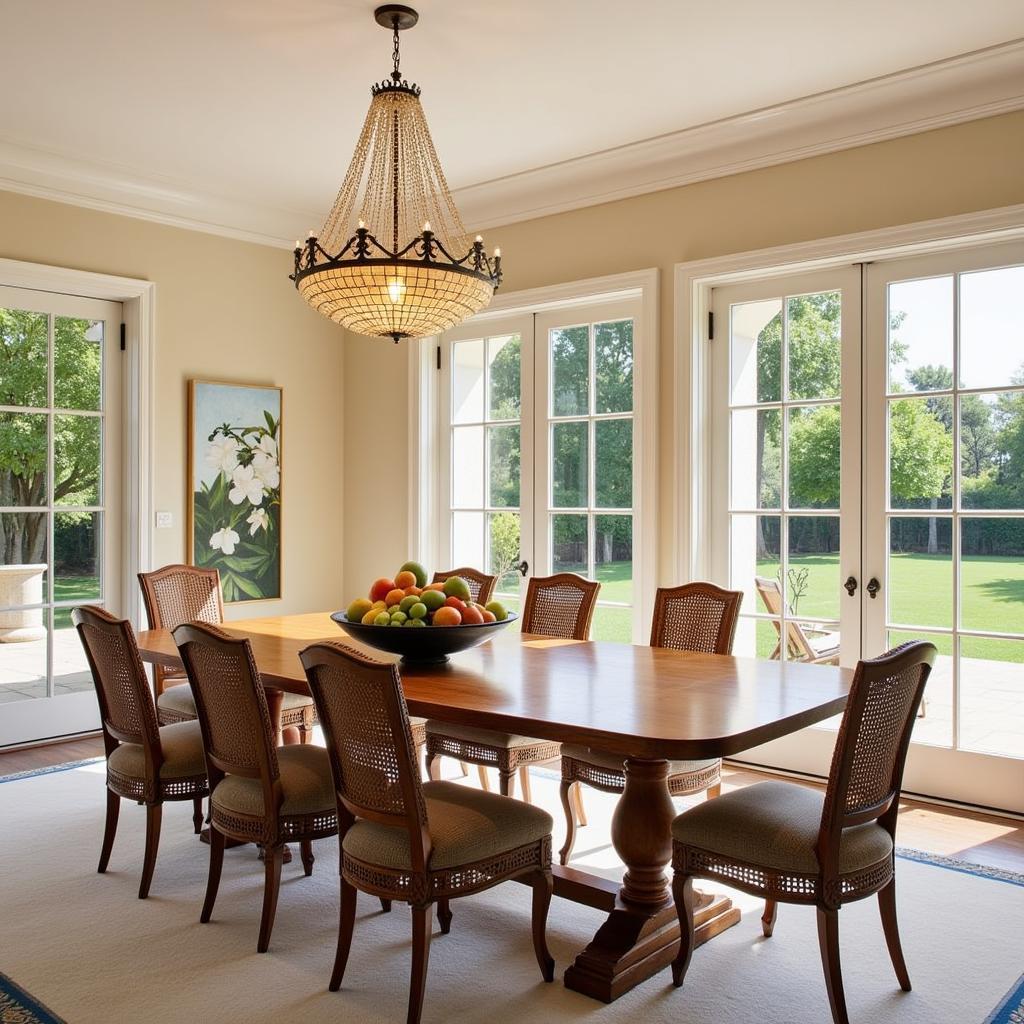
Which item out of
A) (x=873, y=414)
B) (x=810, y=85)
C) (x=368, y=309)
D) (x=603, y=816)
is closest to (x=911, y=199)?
(x=810, y=85)

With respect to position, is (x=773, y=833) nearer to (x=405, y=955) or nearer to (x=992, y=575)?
(x=405, y=955)

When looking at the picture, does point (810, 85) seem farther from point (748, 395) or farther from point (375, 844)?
point (375, 844)

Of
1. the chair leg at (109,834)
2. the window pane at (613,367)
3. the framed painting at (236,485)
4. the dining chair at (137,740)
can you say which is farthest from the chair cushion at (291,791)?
the framed painting at (236,485)

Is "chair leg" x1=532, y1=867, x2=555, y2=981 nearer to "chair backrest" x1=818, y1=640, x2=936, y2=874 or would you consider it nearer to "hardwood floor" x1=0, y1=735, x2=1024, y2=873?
"chair backrest" x1=818, y1=640, x2=936, y2=874

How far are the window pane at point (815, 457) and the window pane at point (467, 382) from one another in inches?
76.3

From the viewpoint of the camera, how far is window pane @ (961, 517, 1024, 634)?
154 inches

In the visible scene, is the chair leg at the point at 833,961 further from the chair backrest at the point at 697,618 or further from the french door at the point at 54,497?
the french door at the point at 54,497

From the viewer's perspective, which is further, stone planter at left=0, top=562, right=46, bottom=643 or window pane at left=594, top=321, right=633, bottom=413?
window pane at left=594, top=321, right=633, bottom=413

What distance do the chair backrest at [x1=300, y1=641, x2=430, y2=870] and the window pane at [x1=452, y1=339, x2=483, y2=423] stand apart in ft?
11.4

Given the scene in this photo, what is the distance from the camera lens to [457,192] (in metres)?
5.43

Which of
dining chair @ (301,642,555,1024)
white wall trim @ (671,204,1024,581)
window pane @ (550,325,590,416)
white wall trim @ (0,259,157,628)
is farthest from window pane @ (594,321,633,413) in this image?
dining chair @ (301,642,555,1024)

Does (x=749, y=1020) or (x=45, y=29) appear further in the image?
(x=45, y=29)

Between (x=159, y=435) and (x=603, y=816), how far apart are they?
10.3ft

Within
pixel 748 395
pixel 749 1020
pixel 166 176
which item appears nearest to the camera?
pixel 749 1020
